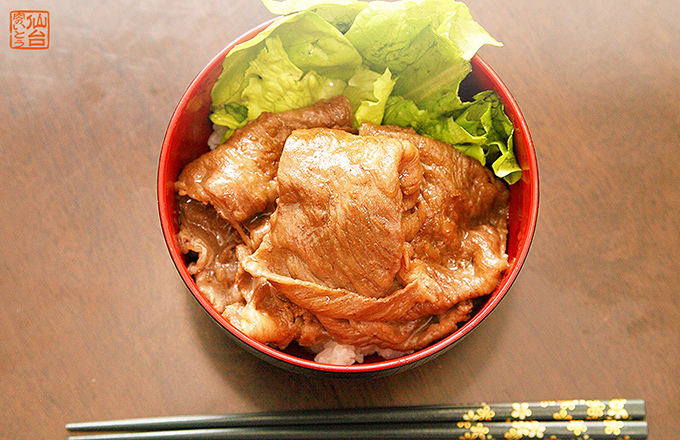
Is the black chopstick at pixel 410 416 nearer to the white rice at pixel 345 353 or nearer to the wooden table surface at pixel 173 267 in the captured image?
the wooden table surface at pixel 173 267

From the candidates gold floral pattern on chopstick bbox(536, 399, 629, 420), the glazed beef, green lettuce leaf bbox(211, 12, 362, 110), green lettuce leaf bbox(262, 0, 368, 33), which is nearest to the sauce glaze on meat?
the glazed beef

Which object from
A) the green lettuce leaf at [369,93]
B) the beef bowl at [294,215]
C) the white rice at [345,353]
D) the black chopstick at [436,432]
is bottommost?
the black chopstick at [436,432]

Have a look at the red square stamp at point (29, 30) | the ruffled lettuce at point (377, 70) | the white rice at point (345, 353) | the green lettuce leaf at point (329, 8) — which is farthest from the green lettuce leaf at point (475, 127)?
the red square stamp at point (29, 30)

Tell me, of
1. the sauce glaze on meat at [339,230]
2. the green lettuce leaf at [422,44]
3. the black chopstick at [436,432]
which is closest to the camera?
the sauce glaze on meat at [339,230]

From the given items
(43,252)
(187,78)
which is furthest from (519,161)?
(43,252)

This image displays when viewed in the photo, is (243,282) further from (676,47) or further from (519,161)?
(676,47)

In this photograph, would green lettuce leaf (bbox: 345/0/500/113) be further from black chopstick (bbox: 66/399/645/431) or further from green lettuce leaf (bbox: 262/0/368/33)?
black chopstick (bbox: 66/399/645/431)

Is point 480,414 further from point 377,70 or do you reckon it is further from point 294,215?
point 377,70
